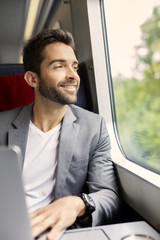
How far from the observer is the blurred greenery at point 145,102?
4.62 ft

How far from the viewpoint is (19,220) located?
24.7 inches

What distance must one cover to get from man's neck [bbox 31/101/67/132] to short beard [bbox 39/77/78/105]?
0.04 m

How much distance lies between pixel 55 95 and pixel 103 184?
0.58 metres

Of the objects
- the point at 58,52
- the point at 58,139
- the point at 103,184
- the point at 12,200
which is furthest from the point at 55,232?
the point at 58,52

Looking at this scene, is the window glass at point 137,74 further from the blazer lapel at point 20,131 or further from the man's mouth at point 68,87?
the blazer lapel at point 20,131

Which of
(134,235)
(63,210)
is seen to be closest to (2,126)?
(63,210)

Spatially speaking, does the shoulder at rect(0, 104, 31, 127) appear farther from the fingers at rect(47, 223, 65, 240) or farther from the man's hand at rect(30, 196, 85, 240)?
the fingers at rect(47, 223, 65, 240)

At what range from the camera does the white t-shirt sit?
5.10 ft

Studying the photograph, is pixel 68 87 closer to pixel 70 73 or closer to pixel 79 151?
pixel 70 73

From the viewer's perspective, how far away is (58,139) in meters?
1.64

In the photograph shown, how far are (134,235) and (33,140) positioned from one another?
0.84m

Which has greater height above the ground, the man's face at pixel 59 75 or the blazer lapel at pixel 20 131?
the man's face at pixel 59 75

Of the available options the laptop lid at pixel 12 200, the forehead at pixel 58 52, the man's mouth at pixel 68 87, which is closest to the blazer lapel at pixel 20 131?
the man's mouth at pixel 68 87

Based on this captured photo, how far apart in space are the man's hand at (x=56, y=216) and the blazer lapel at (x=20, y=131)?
0.50 m
